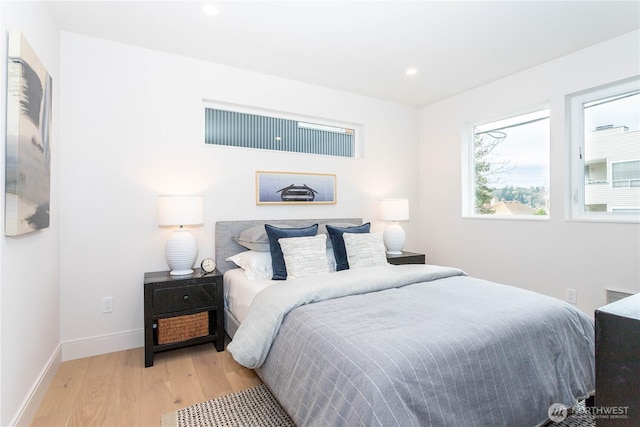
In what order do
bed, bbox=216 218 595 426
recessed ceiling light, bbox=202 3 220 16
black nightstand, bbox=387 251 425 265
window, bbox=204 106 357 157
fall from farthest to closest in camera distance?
black nightstand, bbox=387 251 425 265, window, bbox=204 106 357 157, recessed ceiling light, bbox=202 3 220 16, bed, bbox=216 218 595 426

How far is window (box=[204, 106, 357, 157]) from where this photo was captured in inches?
126

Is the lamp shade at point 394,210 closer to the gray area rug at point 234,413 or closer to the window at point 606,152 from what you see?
the window at point 606,152

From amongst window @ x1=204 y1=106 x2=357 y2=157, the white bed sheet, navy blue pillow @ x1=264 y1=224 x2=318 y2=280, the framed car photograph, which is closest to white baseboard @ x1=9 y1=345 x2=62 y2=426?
the white bed sheet

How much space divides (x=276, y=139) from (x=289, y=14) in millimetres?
1347

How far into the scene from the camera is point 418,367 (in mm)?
1243

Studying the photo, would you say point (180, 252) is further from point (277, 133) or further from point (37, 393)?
point (277, 133)

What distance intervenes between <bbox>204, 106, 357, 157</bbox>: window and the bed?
5.93 ft

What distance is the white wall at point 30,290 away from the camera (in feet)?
4.92

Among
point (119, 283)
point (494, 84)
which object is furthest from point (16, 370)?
point (494, 84)

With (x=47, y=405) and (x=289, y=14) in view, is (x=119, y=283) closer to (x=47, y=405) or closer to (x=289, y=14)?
(x=47, y=405)

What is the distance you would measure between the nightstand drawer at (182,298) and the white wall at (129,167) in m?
0.45

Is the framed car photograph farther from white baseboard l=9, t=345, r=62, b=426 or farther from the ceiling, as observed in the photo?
white baseboard l=9, t=345, r=62, b=426

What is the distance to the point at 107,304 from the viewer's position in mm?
2627

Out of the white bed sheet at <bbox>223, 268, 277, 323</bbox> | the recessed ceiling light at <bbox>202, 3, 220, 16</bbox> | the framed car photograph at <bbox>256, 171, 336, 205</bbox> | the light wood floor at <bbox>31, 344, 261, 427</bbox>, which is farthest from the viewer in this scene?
the framed car photograph at <bbox>256, 171, 336, 205</bbox>
